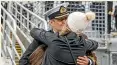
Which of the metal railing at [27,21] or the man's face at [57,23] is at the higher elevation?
the man's face at [57,23]

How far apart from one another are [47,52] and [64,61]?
16 cm

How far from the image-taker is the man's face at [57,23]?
12.7 ft

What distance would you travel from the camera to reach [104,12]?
13.3 metres

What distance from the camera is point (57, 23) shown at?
3906mm

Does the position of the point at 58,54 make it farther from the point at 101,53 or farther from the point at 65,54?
the point at 101,53

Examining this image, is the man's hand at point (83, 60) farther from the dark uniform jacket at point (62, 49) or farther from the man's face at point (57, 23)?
the man's face at point (57, 23)

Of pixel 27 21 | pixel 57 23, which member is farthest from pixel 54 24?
pixel 27 21

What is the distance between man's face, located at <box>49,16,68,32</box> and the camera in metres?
3.88

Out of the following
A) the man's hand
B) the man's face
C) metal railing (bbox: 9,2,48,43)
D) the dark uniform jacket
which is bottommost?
metal railing (bbox: 9,2,48,43)

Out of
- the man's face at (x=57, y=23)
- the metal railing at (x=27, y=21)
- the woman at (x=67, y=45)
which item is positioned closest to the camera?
the woman at (x=67, y=45)

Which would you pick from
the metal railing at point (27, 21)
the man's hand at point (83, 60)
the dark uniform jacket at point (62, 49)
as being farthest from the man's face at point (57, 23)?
the metal railing at point (27, 21)

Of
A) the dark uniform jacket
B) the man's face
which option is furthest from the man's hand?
the man's face

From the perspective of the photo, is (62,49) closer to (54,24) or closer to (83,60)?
(83,60)

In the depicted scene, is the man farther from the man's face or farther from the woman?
the woman
